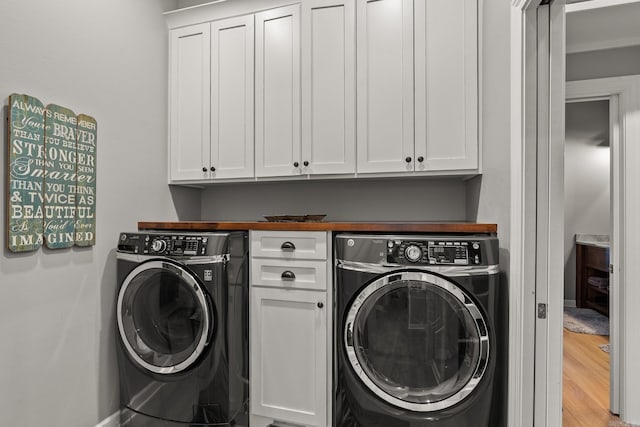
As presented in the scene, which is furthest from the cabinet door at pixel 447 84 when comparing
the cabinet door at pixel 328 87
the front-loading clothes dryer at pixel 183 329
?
the front-loading clothes dryer at pixel 183 329

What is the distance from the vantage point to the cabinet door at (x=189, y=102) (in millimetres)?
2271

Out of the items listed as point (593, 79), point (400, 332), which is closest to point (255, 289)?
point (400, 332)

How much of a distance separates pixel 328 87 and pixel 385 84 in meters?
0.34

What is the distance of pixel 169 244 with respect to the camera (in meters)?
1.78

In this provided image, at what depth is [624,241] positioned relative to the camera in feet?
2.98

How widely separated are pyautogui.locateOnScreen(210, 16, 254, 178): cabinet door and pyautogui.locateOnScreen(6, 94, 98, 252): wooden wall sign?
70 cm

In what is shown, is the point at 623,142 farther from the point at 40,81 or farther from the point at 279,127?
the point at 40,81

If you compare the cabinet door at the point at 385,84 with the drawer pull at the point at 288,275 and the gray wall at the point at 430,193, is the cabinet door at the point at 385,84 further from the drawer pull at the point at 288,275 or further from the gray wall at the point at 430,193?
the drawer pull at the point at 288,275

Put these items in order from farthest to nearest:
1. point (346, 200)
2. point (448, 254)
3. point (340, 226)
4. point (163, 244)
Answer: point (346, 200), point (163, 244), point (340, 226), point (448, 254)

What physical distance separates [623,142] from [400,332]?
1.04m

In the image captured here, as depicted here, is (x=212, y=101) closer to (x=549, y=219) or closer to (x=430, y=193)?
(x=430, y=193)

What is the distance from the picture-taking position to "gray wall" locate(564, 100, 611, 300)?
3.19 ft

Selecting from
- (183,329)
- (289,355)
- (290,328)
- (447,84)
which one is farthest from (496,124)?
(183,329)

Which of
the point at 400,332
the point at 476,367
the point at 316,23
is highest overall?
the point at 316,23
